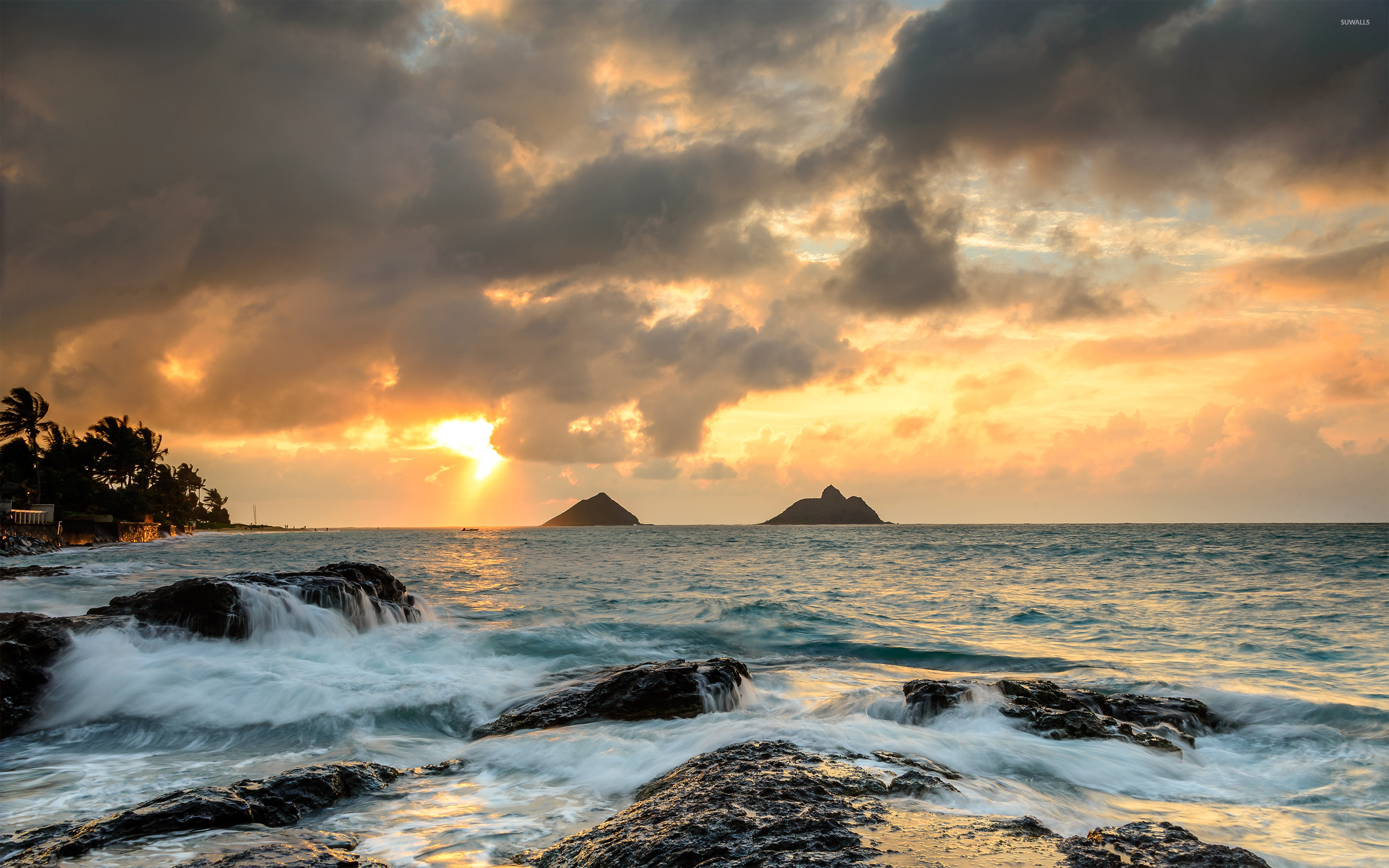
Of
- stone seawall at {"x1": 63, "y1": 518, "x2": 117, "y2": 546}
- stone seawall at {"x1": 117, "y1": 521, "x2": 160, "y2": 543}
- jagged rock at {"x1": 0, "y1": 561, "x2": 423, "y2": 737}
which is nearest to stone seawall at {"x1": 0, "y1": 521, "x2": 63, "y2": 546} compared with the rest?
stone seawall at {"x1": 63, "y1": 518, "x2": 117, "y2": 546}

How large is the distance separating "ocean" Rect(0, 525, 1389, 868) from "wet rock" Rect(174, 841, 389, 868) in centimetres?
44

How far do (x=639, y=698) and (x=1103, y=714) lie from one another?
6.59 metres

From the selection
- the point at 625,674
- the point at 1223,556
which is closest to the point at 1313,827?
the point at 625,674

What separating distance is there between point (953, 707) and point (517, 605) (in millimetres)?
18004

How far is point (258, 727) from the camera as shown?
31.9ft

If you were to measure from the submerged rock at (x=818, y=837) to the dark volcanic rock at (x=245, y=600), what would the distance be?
448 inches

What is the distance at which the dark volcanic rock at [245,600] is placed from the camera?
13.4 m

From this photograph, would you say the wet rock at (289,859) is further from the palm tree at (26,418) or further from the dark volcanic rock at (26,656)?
the palm tree at (26,418)

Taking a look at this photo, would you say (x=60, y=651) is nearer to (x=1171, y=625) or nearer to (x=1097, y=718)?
(x=1097, y=718)

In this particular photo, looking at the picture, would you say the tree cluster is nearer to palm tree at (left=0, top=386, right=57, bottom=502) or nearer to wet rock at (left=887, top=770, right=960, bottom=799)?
palm tree at (left=0, top=386, right=57, bottom=502)

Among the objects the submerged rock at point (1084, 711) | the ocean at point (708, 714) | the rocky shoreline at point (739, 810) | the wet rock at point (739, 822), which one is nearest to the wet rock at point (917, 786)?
the rocky shoreline at point (739, 810)

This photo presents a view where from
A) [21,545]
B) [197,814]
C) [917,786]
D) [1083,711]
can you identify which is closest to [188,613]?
[197,814]

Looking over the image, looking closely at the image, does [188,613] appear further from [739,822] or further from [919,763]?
[919,763]

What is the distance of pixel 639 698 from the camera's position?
396 inches
